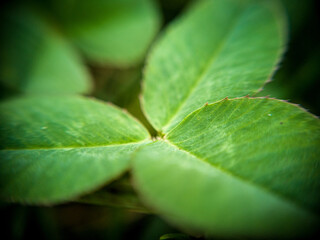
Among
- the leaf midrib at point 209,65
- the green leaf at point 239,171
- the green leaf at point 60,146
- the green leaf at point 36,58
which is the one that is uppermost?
the green leaf at point 36,58

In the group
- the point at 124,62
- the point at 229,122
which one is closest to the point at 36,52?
the point at 124,62

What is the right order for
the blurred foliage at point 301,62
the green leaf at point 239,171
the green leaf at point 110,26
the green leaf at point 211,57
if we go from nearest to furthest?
the green leaf at point 239,171 → the green leaf at point 211,57 → the blurred foliage at point 301,62 → the green leaf at point 110,26

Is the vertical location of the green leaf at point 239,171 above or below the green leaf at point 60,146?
below

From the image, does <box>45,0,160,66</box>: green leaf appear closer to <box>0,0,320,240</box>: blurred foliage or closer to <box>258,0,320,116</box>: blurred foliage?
<box>0,0,320,240</box>: blurred foliage

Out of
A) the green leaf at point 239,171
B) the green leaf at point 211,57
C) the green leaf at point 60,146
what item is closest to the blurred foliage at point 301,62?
the green leaf at point 211,57

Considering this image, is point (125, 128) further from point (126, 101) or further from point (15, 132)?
point (126, 101)

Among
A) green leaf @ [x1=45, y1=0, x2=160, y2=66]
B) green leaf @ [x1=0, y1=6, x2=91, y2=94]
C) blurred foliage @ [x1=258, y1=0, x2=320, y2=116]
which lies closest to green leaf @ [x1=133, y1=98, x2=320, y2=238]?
blurred foliage @ [x1=258, y1=0, x2=320, y2=116]

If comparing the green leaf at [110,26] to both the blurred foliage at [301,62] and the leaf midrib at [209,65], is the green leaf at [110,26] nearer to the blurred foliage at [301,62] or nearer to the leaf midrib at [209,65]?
the leaf midrib at [209,65]
